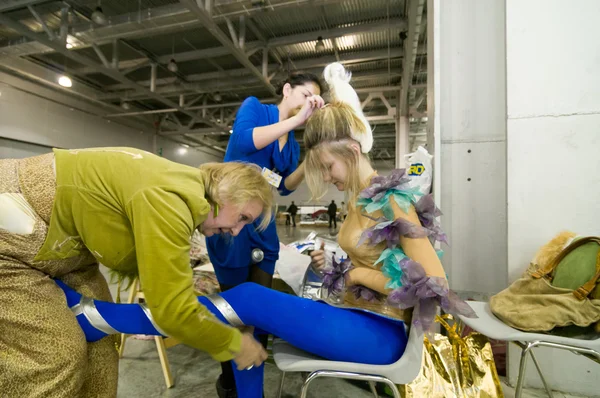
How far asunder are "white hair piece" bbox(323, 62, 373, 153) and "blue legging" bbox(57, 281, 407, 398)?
61 centimetres

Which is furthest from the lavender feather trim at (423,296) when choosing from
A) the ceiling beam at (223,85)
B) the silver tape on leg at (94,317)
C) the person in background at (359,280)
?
A: the ceiling beam at (223,85)

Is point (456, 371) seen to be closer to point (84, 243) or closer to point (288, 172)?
point (288, 172)

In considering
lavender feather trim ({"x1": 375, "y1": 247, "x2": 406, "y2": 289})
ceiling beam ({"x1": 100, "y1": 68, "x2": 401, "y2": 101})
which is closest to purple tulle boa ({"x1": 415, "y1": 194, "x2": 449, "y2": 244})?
lavender feather trim ({"x1": 375, "y1": 247, "x2": 406, "y2": 289})

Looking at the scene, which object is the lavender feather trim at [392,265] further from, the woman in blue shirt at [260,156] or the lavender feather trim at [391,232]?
the woman in blue shirt at [260,156]

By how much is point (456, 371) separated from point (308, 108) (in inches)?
49.5

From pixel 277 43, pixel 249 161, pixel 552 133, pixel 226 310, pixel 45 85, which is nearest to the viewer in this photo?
pixel 226 310

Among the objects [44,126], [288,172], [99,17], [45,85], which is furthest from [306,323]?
[45,85]

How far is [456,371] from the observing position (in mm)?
1274

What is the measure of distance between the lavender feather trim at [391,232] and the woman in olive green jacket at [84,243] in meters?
0.44

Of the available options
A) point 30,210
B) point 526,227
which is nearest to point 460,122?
point 526,227

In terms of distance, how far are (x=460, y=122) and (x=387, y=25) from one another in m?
2.70

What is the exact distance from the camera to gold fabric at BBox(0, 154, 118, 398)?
0.81 meters

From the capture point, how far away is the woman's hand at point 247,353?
87 centimetres

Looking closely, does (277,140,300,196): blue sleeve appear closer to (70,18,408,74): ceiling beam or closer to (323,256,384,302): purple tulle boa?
(323,256,384,302): purple tulle boa
